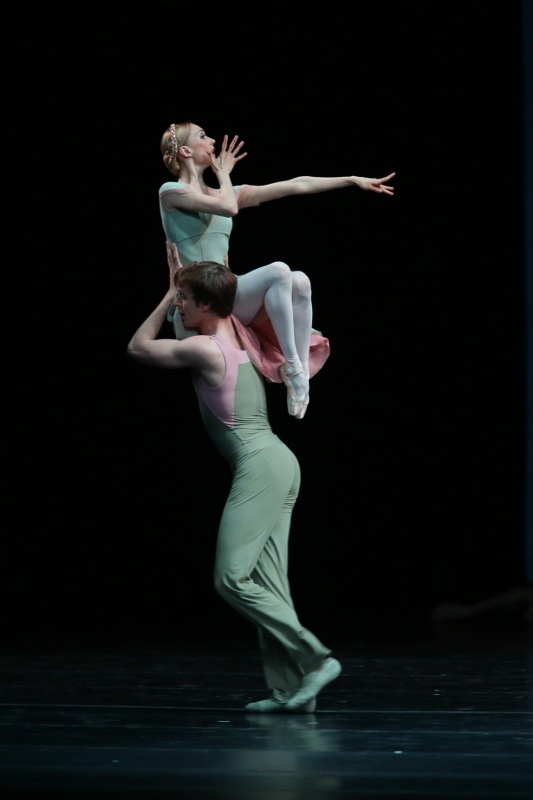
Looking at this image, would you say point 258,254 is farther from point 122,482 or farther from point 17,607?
point 17,607

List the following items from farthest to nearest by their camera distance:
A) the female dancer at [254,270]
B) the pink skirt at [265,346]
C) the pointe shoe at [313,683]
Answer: the pink skirt at [265,346]
the female dancer at [254,270]
the pointe shoe at [313,683]

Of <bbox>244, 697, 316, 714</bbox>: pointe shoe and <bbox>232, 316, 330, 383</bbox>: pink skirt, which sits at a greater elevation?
<bbox>232, 316, 330, 383</bbox>: pink skirt

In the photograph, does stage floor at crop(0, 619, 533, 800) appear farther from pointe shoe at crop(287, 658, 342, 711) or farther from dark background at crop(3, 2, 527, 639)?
dark background at crop(3, 2, 527, 639)

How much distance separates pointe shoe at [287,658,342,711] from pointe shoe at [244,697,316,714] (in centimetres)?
2

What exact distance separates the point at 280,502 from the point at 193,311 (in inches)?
22.6

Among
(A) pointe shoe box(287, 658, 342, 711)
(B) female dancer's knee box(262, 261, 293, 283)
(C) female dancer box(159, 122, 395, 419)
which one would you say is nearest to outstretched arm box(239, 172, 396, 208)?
(C) female dancer box(159, 122, 395, 419)

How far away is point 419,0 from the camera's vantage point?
21.9 ft

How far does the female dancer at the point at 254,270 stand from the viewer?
3646 mm

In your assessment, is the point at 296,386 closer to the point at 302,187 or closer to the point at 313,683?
the point at 302,187

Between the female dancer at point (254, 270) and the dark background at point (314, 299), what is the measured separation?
3.06m

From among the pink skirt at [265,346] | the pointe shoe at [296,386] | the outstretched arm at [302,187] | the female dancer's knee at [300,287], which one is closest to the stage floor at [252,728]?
the pointe shoe at [296,386]

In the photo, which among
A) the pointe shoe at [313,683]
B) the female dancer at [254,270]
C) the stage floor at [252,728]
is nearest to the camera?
the stage floor at [252,728]

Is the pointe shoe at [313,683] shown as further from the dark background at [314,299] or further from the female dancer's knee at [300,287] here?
the dark background at [314,299]

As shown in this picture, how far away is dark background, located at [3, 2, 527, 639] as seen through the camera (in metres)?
6.82
